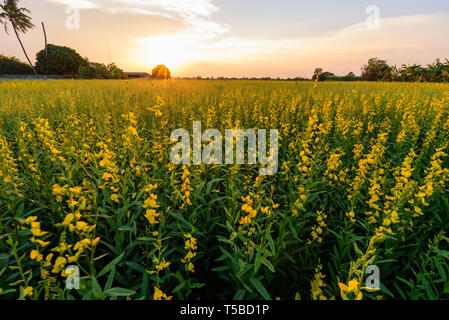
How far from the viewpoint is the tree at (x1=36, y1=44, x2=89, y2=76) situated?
55.9 metres

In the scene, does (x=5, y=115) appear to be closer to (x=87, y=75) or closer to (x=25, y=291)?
(x=25, y=291)

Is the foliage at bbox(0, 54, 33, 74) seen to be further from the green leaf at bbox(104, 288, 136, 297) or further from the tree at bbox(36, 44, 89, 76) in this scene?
the green leaf at bbox(104, 288, 136, 297)

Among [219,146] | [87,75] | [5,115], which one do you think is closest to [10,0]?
[87,75]

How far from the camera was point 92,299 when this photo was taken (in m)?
1.54

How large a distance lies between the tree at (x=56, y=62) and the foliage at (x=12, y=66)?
256 centimetres

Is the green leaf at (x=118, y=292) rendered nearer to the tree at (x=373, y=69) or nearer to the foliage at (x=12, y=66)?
the tree at (x=373, y=69)

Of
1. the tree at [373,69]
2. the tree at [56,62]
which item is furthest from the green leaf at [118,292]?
the tree at [56,62]

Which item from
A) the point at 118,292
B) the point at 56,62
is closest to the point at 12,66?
the point at 56,62

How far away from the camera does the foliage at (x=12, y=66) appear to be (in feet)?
169

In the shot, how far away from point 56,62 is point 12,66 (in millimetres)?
8967

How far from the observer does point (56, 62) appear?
185 ft

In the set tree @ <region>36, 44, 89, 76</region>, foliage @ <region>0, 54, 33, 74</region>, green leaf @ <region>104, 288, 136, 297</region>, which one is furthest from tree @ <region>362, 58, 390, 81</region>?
foliage @ <region>0, 54, 33, 74</region>
